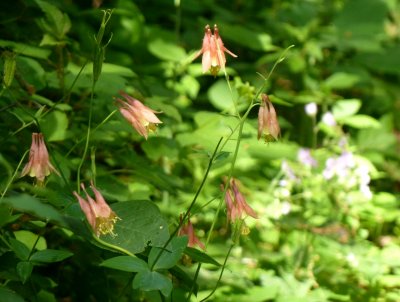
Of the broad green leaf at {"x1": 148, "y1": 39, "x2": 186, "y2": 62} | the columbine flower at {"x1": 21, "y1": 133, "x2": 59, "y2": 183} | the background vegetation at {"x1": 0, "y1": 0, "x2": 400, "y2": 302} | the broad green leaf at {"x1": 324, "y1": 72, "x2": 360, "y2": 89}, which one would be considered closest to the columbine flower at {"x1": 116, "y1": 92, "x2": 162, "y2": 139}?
the background vegetation at {"x1": 0, "y1": 0, "x2": 400, "y2": 302}

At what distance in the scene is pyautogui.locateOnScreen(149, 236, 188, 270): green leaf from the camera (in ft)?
3.81

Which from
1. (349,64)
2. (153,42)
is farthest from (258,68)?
(153,42)

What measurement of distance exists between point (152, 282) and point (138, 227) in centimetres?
14

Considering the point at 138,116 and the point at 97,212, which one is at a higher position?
the point at 138,116

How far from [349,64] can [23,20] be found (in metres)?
2.20

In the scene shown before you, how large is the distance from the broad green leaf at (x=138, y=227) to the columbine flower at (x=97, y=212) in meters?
0.06

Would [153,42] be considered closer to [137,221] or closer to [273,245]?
[273,245]

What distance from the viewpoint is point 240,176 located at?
2.67m

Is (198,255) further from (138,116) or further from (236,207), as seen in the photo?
(138,116)

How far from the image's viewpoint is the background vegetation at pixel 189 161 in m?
1.26

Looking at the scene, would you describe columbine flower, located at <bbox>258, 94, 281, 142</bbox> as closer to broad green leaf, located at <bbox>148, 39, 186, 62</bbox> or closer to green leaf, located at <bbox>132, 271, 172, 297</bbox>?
green leaf, located at <bbox>132, 271, 172, 297</bbox>

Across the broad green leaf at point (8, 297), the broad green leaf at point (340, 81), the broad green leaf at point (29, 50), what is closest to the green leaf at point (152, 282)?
the broad green leaf at point (8, 297)

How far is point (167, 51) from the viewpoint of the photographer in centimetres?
245

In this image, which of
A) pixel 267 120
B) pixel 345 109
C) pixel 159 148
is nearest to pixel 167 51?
pixel 159 148
